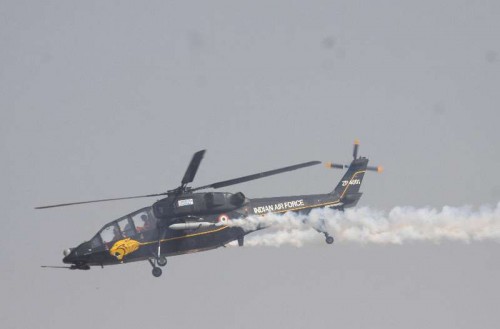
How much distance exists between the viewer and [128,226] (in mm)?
63438

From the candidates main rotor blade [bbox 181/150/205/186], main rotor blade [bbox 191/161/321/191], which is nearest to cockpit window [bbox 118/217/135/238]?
main rotor blade [bbox 181/150/205/186]

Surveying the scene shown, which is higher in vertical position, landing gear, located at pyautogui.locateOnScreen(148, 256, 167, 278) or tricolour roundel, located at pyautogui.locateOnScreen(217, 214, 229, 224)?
tricolour roundel, located at pyautogui.locateOnScreen(217, 214, 229, 224)

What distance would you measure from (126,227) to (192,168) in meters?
7.03

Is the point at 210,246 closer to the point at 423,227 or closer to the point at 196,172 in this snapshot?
the point at 196,172

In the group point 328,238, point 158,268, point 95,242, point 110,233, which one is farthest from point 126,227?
point 328,238

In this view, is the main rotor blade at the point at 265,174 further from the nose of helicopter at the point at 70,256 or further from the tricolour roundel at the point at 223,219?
the nose of helicopter at the point at 70,256

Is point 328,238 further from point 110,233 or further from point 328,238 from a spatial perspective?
point 110,233

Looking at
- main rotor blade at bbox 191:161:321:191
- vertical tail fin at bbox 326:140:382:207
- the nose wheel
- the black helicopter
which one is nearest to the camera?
main rotor blade at bbox 191:161:321:191

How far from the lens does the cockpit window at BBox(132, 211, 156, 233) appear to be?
63.3 m

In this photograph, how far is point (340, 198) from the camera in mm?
71688

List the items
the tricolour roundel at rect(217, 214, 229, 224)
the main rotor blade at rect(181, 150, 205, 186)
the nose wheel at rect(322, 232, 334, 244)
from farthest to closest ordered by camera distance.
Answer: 1. the nose wheel at rect(322, 232, 334, 244)
2. the tricolour roundel at rect(217, 214, 229, 224)
3. the main rotor blade at rect(181, 150, 205, 186)

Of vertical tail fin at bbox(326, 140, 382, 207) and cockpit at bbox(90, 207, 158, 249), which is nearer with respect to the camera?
cockpit at bbox(90, 207, 158, 249)

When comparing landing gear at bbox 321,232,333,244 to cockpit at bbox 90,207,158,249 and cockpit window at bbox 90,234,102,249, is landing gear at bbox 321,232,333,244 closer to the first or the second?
cockpit at bbox 90,207,158,249

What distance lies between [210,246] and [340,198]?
457 inches
